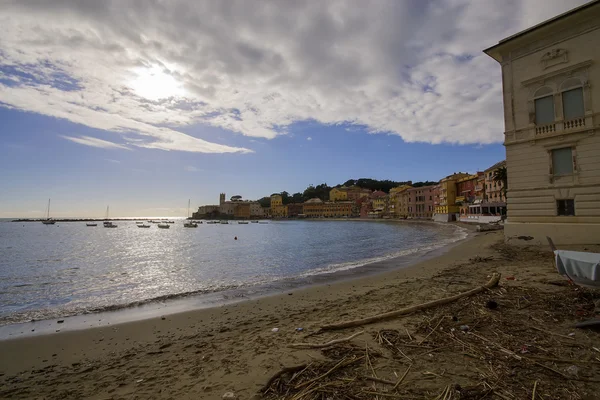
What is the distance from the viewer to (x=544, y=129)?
1789cm

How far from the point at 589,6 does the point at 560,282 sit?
650 inches

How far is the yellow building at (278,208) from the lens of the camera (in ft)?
592

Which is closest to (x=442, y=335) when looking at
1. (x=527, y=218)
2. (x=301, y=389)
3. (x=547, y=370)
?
(x=547, y=370)

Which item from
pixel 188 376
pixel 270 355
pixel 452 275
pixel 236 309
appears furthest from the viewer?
pixel 452 275

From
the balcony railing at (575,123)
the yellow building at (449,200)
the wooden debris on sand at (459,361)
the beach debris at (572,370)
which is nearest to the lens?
the wooden debris on sand at (459,361)

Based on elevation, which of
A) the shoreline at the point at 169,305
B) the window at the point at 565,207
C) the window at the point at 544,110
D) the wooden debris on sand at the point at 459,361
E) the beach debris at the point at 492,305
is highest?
the window at the point at 544,110

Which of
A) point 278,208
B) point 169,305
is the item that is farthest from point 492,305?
point 278,208

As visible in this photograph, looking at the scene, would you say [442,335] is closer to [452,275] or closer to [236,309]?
[236,309]

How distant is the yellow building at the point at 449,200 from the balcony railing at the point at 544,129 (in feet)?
208

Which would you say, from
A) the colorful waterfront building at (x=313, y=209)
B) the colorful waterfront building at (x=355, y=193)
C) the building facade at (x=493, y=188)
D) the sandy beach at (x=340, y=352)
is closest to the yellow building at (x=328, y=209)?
the colorful waterfront building at (x=313, y=209)

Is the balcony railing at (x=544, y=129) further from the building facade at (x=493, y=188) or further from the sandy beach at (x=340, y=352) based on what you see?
the building facade at (x=493, y=188)

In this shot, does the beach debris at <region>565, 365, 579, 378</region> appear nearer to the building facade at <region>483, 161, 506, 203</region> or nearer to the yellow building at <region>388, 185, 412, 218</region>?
the building facade at <region>483, 161, 506, 203</region>

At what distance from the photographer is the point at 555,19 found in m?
17.0

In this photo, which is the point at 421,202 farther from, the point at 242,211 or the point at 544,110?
the point at 242,211
